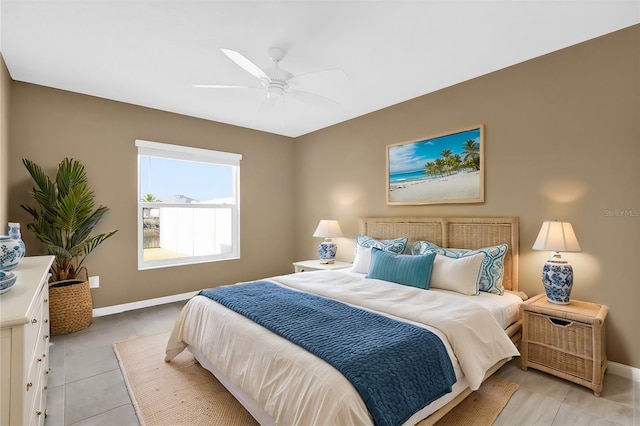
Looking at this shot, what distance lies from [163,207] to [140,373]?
7.67 ft

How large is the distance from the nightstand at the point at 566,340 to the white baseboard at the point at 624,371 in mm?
→ 98

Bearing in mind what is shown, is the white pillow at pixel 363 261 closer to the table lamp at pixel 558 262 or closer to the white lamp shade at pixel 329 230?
the white lamp shade at pixel 329 230

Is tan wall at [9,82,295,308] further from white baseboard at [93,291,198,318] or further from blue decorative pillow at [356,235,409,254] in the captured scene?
blue decorative pillow at [356,235,409,254]

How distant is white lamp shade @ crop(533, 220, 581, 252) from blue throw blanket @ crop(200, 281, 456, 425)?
1.35 meters

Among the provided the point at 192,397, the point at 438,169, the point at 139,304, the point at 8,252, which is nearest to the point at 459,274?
the point at 438,169

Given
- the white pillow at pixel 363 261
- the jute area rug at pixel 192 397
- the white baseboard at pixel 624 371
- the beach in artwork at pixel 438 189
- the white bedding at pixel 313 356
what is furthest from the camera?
the white pillow at pixel 363 261

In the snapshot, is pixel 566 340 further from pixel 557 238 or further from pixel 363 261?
pixel 363 261

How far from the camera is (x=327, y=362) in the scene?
1467mm

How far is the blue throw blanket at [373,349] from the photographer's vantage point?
1.39m

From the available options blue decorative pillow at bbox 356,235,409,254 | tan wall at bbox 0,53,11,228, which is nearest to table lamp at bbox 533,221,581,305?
blue decorative pillow at bbox 356,235,409,254

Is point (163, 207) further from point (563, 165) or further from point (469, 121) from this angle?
point (563, 165)

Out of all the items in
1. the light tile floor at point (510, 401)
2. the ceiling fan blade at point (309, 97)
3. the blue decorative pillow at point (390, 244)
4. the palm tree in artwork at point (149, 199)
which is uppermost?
the ceiling fan blade at point (309, 97)

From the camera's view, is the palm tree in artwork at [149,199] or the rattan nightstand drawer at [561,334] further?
the palm tree in artwork at [149,199]

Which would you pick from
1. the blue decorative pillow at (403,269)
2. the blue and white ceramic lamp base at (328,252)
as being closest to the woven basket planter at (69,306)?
the blue and white ceramic lamp base at (328,252)
